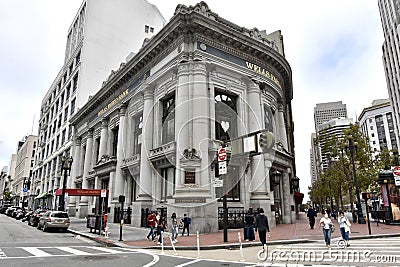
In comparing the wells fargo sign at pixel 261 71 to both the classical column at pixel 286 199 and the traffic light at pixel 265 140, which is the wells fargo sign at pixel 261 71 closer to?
the classical column at pixel 286 199

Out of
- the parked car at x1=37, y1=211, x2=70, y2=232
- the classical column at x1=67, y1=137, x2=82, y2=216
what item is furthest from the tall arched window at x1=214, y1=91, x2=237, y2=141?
the classical column at x1=67, y1=137, x2=82, y2=216

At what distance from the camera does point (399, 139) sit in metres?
84.1

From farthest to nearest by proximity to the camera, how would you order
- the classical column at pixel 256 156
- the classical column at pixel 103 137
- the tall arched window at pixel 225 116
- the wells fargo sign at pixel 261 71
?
the classical column at pixel 103 137 → the wells fargo sign at pixel 261 71 → the tall arched window at pixel 225 116 → the classical column at pixel 256 156

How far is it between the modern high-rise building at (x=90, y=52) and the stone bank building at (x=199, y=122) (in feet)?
65.6

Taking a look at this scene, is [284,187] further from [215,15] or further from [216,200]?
[215,15]

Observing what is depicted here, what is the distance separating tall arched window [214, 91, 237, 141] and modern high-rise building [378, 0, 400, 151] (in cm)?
7704

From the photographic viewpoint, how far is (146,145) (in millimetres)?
Result: 27562

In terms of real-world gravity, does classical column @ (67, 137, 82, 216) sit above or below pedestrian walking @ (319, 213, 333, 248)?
above

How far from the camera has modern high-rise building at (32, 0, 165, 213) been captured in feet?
171

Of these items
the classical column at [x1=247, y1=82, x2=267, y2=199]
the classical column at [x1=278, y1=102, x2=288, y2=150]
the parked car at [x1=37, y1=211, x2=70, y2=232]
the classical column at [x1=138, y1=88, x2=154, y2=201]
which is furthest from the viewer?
the classical column at [x1=278, y1=102, x2=288, y2=150]

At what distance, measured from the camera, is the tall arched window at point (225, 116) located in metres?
26.0

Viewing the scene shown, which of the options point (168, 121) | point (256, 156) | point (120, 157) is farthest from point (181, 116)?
point (120, 157)

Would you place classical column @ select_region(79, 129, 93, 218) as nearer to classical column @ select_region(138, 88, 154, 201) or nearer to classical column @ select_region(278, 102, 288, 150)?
classical column @ select_region(138, 88, 154, 201)

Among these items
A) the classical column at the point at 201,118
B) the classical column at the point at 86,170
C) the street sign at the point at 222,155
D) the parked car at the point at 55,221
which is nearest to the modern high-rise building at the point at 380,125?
the classical column at the point at 86,170
